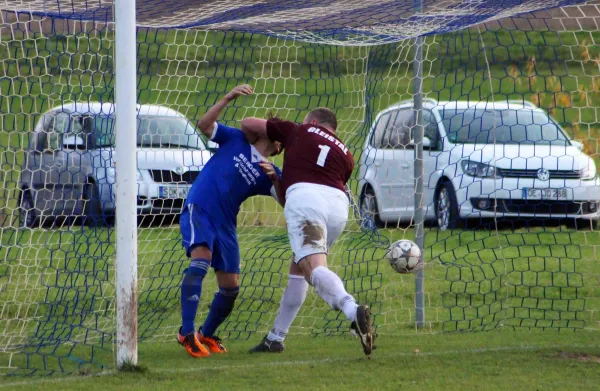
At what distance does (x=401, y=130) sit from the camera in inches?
345

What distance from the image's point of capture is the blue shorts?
266 inches

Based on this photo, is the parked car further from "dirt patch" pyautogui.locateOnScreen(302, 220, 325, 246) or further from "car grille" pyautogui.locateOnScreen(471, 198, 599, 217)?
"car grille" pyautogui.locateOnScreen(471, 198, 599, 217)

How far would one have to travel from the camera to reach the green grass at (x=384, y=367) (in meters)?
5.70

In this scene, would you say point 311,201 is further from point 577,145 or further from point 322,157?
point 577,145

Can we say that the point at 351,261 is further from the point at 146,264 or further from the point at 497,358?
the point at 497,358

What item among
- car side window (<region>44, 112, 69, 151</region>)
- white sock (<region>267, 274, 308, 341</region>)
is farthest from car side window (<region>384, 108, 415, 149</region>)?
car side window (<region>44, 112, 69, 151</region>)

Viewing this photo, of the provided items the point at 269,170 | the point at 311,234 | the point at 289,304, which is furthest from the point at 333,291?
the point at 269,170

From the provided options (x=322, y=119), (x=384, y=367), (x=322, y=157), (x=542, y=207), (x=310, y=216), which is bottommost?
(x=384, y=367)

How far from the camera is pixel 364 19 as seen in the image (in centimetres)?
799

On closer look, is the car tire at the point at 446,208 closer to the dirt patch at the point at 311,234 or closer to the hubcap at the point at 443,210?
the hubcap at the point at 443,210

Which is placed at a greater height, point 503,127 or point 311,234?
point 503,127

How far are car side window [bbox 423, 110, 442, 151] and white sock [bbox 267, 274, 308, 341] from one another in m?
2.57

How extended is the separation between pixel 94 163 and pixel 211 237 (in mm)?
1256

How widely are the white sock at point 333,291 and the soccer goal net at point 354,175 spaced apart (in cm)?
154
